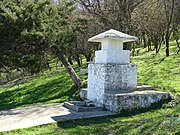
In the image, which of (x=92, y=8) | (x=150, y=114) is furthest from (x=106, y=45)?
(x=92, y=8)

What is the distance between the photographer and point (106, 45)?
11727 millimetres

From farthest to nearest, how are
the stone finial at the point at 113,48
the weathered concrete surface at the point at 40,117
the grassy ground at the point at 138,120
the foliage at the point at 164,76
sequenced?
the foliage at the point at 164,76 < the stone finial at the point at 113,48 < the weathered concrete surface at the point at 40,117 < the grassy ground at the point at 138,120

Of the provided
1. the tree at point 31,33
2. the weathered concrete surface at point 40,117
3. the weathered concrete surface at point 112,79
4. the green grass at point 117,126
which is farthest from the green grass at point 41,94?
the green grass at point 117,126

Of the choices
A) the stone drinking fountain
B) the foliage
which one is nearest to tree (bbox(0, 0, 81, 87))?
the stone drinking fountain

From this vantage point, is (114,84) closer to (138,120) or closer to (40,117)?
(138,120)

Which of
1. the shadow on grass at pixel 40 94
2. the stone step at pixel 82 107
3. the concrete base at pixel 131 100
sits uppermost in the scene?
the concrete base at pixel 131 100

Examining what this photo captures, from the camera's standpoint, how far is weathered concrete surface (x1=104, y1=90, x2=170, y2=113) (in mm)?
10266

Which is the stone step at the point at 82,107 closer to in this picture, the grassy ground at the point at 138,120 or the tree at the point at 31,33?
the grassy ground at the point at 138,120

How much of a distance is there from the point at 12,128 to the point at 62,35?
777 cm

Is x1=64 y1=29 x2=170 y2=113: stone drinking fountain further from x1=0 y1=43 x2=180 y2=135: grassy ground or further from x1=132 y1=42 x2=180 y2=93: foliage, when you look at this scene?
x1=132 y1=42 x2=180 y2=93: foliage

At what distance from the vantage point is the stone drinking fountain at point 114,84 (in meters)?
10.5

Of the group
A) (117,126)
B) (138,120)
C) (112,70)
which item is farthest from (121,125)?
(112,70)

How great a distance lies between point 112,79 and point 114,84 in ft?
0.73

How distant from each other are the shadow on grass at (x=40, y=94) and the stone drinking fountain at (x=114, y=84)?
10.3 ft
